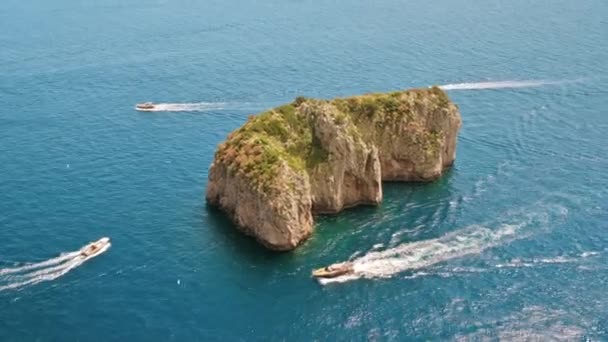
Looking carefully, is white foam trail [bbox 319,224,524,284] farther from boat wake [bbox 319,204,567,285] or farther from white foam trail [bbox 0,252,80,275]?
white foam trail [bbox 0,252,80,275]

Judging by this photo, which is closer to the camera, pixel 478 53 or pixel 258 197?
pixel 258 197

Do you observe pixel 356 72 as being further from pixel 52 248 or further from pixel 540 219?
pixel 52 248

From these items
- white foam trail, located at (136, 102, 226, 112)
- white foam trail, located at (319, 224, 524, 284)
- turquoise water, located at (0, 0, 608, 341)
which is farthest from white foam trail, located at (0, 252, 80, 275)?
white foam trail, located at (136, 102, 226, 112)

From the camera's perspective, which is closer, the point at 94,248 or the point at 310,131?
the point at 94,248

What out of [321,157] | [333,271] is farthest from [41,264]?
[321,157]

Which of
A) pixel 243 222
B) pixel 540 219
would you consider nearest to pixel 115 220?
pixel 243 222

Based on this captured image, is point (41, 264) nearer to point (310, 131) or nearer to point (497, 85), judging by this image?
point (310, 131)

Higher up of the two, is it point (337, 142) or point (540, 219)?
point (337, 142)
